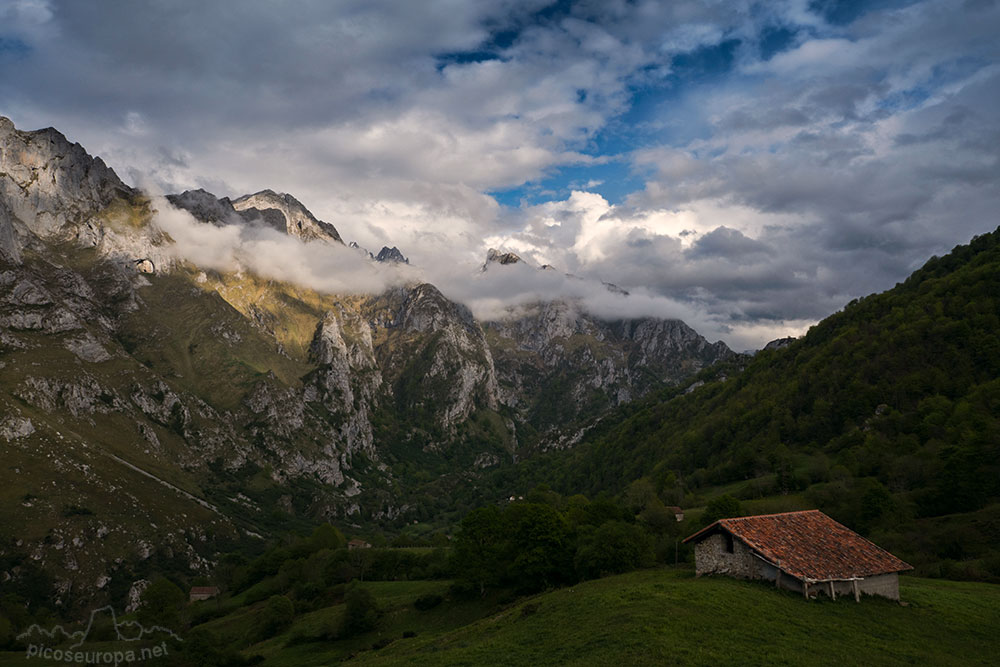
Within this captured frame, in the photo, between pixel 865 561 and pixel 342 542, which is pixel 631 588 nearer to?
pixel 865 561

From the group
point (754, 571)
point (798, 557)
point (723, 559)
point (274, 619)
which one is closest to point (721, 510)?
point (723, 559)

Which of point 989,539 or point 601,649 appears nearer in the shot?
point 601,649

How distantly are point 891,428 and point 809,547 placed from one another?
10300 cm

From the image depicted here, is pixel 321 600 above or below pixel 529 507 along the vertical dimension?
below

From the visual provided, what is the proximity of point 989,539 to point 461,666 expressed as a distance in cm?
7074

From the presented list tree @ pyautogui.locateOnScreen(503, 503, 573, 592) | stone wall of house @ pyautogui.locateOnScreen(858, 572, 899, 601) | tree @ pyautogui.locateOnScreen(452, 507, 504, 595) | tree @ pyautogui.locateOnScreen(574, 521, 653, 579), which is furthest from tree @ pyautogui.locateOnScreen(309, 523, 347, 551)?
stone wall of house @ pyautogui.locateOnScreen(858, 572, 899, 601)

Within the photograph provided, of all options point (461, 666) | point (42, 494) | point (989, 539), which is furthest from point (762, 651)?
point (42, 494)

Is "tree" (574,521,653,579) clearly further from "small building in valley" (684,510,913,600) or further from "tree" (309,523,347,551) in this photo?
"tree" (309,523,347,551)

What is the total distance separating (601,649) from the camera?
28.5 meters

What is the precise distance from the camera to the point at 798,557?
1532 inches

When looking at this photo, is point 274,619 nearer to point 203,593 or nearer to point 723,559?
point 203,593

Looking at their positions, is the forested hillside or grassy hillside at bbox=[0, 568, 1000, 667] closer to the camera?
grassy hillside at bbox=[0, 568, 1000, 667]

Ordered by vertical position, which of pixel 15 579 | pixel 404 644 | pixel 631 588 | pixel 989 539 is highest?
pixel 631 588

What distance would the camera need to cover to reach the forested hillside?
77250mm
